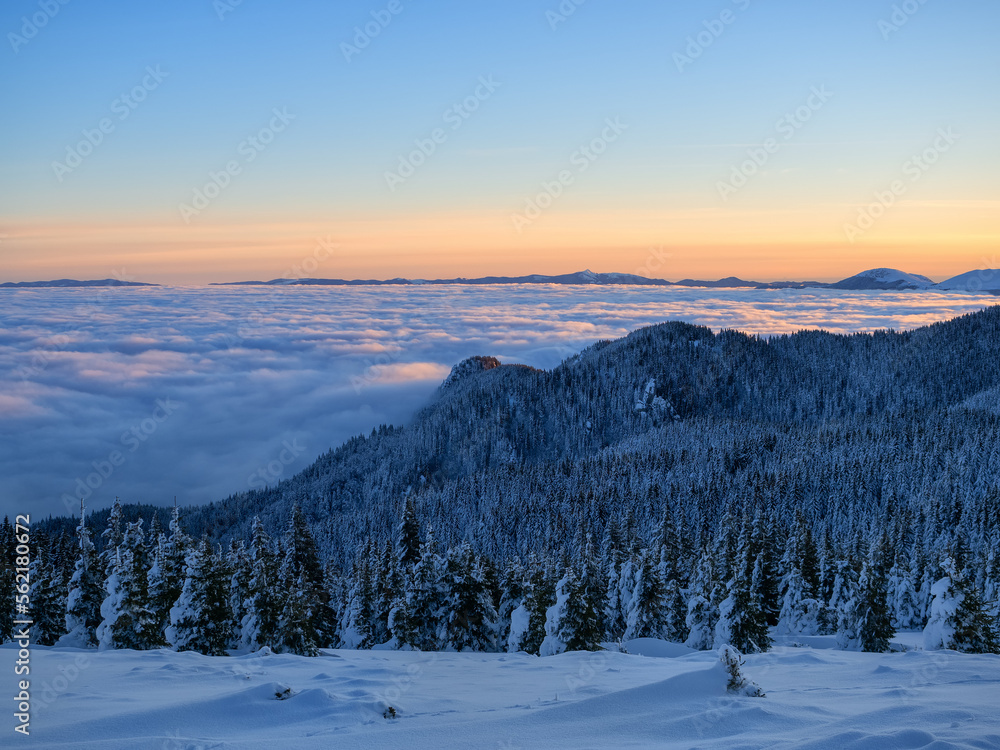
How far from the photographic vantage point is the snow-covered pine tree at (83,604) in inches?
1473

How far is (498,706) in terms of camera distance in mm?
15289

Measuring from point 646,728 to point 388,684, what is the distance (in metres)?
7.39

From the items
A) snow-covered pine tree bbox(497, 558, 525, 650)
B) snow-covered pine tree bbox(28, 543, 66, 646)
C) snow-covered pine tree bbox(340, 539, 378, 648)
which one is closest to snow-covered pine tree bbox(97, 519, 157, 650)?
snow-covered pine tree bbox(28, 543, 66, 646)

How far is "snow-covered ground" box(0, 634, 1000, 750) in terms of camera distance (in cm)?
1223

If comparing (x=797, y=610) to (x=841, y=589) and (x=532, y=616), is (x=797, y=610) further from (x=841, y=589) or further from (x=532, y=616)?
(x=532, y=616)

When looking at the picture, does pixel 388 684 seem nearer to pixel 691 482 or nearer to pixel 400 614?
pixel 400 614

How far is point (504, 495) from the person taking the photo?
6821 inches

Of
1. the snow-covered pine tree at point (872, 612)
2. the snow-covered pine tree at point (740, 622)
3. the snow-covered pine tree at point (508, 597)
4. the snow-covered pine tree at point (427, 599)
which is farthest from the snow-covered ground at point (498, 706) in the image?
the snow-covered pine tree at point (508, 597)

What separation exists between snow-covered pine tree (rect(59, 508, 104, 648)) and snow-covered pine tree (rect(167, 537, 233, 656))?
26.7ft

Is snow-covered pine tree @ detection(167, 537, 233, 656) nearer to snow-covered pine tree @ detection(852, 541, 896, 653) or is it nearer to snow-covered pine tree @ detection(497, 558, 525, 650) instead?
snow-covered pine tree @ detection(497, 558, 525, 650)

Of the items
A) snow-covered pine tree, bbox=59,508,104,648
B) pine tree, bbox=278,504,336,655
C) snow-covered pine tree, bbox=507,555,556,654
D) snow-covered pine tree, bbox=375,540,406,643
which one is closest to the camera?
pine tree, bbox=278,504,336,655

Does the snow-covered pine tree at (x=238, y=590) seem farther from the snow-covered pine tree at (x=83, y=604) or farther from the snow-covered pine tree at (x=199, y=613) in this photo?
the snow-covered pine tree at (x=83, y=604)

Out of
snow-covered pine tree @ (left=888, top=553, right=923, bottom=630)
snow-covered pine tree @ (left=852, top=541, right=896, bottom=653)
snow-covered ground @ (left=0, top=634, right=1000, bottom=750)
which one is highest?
snow-covered ground @ (left=0, top=634, right=1000, bottom=750)

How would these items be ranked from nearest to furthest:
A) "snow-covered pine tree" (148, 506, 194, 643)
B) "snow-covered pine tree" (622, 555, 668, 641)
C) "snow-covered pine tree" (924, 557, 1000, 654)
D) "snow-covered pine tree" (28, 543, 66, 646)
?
"snow-covered pine tree" (924, 557, 1000, 654), "snow-covered pine tree" (148, 506, 194, 643), "snow-covered pine tree" (28, 543, 66, 646), "snow-covered pine tree" (622, 555, 668, 641)
